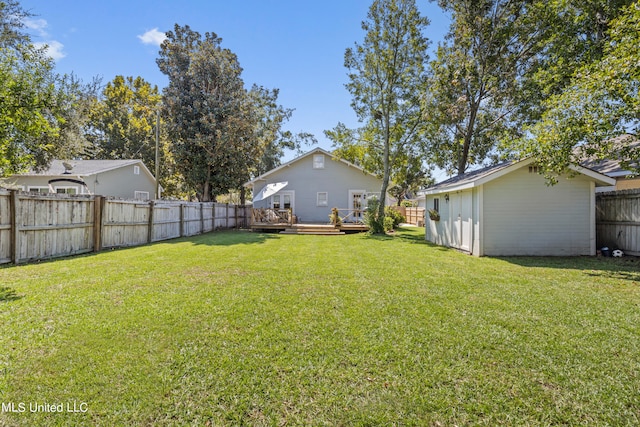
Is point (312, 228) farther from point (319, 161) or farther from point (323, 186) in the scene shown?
point (319, 161)

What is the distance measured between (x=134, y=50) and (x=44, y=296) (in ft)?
77.2

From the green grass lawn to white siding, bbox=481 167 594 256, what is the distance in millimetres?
3411

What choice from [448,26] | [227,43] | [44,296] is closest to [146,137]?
[227,43]

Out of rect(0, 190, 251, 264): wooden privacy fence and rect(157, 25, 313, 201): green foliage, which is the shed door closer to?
rect(0, 190, 251, 264): wooden privacy fence

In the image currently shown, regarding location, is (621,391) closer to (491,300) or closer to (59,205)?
(491,300)

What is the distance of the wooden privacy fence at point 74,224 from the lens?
23.7 ft

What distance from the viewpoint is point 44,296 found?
4.79 meters

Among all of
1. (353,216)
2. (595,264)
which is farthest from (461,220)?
(353,216)

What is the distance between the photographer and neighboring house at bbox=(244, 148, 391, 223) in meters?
20.8

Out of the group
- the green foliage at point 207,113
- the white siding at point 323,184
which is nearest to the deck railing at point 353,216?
the white siding at point 323,184

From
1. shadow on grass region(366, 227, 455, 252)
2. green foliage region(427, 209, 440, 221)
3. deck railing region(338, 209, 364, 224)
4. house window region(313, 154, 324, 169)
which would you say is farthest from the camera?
house window region(313, 154, 324, 169)

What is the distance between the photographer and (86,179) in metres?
19.0

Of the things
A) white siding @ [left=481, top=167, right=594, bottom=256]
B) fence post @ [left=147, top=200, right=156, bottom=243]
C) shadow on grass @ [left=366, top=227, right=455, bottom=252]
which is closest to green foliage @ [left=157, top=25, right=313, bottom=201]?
fence post @ [left=147, top=200, right=156, bottom=243]

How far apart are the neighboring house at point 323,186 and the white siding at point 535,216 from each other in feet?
37.0
